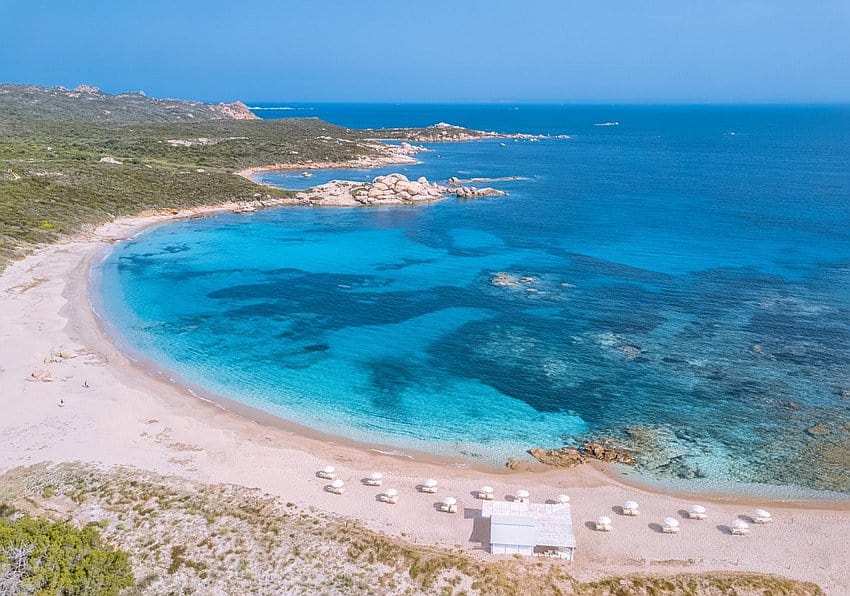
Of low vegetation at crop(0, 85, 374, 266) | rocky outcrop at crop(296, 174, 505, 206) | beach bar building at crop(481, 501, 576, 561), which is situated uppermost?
low vegetation at crop(0, 85, 374, 266)

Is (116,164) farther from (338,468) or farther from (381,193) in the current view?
(338,468)

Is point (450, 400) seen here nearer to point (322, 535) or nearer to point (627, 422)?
point (627, 422)

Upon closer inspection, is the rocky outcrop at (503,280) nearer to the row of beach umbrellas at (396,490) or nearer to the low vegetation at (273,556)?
the row of beach umbrellas at (396,490)

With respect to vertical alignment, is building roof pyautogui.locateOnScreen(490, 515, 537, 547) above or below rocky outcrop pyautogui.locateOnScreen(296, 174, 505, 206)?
below

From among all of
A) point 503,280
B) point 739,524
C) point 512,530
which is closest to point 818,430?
point 739,524

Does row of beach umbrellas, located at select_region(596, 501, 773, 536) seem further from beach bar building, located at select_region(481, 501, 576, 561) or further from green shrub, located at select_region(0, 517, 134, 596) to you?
green shrub, located at select_region(0, 517, 134, 596)

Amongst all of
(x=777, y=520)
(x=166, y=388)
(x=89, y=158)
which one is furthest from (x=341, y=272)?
(x=89, y=158)

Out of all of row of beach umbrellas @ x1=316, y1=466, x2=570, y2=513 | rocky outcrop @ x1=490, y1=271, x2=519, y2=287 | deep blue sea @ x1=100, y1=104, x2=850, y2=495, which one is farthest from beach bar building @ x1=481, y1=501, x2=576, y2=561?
rocky outcrop @ x1=490, y1=271, x2=519, y2=287
